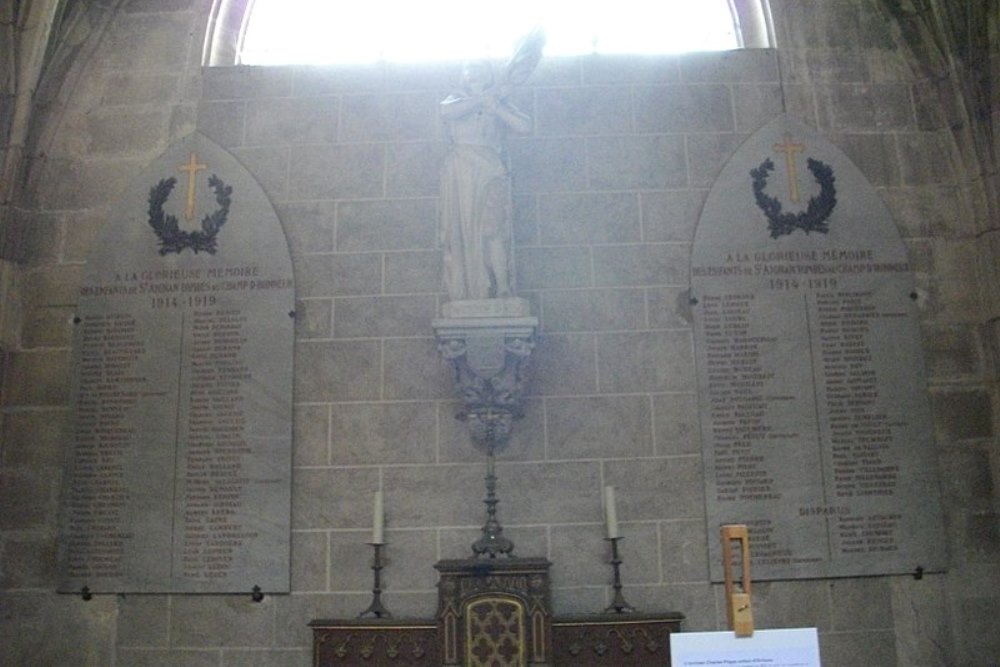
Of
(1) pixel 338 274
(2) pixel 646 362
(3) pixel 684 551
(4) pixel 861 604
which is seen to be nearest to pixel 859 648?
(4) pixel 861 604

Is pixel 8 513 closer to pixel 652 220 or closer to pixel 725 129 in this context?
pixel 652 220

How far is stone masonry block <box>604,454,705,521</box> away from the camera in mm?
5684

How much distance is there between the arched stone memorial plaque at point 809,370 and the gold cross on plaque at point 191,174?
9.56 feet

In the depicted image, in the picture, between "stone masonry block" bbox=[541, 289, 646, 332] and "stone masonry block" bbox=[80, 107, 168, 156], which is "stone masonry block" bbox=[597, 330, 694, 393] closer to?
"stone masonry block" bbox=[541, 289, 646, 332]

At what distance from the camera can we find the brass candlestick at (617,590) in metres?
5.39

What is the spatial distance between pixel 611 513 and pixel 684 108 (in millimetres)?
2452

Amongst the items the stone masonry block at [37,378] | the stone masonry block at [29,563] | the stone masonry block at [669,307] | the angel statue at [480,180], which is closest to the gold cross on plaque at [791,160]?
the stone masonry block at [669,307]

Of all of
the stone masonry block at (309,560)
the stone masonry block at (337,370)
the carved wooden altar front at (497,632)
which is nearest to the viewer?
the carved wooden altar front at (497,632)

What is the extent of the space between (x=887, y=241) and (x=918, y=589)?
1924 mm

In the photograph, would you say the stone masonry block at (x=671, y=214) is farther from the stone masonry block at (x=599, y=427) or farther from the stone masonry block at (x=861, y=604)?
the stone masonry block at (x=861, y=604)

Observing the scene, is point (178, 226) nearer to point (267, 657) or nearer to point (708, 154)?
point (267, 657)

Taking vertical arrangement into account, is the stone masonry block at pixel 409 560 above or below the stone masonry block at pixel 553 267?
below

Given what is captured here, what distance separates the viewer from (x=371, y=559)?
18.6 feet

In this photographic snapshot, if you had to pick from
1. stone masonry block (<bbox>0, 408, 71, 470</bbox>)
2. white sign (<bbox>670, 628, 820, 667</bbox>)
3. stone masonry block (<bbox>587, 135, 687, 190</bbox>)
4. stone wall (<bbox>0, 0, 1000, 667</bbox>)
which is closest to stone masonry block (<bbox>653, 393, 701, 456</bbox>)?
stone wall (<bbox>0, 0, 1000, 667</bbox>)
